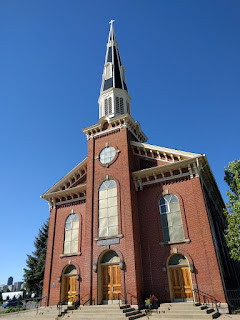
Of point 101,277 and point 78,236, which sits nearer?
point 101,277

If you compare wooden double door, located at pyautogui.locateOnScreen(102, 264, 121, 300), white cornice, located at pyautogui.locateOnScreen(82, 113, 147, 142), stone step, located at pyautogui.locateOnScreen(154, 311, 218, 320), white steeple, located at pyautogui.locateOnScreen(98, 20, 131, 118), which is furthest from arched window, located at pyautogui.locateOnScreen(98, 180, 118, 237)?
white steeple, located at pyautogui.locateOnScreen(98, 20, 131, 118)

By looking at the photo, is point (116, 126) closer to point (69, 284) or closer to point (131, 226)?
point (131, 226)

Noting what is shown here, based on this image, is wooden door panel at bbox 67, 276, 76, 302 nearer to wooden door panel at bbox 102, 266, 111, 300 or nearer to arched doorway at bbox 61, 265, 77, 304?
arched doorway at bbox 61, 265, 77, 304

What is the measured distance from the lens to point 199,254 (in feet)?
53.0

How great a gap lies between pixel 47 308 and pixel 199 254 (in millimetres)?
12360

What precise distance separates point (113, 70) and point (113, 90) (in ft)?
13.3

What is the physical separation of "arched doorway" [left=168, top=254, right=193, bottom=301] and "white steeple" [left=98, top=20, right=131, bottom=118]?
1398 centimetres

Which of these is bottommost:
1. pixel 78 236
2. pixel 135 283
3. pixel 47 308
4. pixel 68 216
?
pixel 47 308

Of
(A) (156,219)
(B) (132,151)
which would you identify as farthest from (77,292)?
(B) (132,151)

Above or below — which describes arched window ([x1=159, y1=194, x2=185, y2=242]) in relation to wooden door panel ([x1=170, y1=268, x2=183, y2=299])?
above

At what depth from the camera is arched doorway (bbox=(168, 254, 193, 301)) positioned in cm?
1597

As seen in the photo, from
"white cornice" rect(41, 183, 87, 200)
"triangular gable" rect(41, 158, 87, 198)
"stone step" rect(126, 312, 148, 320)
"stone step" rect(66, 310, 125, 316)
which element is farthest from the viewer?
"triangular gable" rect(41, 158, 87, 198)

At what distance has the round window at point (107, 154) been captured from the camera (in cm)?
2183

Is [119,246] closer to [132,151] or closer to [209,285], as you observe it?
[209,285]
